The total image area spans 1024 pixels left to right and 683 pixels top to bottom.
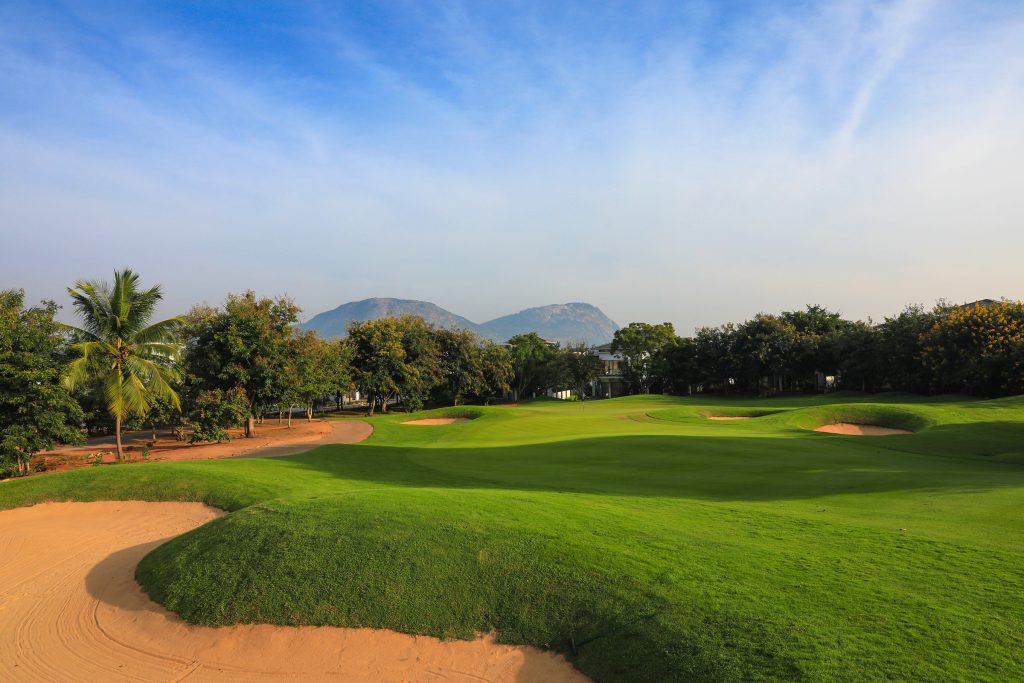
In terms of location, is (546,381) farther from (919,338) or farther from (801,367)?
(919,338)

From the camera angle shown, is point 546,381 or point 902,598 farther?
point 546,381

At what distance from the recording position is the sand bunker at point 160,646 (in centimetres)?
737

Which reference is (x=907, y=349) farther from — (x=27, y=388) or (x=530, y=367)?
(x=27, y=388)

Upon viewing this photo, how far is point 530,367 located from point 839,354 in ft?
125

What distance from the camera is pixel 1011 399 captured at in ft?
118

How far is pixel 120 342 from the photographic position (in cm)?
3041

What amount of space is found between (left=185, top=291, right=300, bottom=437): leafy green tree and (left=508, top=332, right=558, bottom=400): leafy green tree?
46.5m

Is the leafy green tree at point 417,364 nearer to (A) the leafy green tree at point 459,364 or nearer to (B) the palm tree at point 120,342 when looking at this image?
(A) the leafy green tree at point 459,364

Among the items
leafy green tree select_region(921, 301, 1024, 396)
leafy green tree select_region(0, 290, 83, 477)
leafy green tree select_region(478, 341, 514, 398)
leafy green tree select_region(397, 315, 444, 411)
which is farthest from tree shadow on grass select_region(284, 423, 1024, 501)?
leafy green tree select_region(478, 341, 514, 398)

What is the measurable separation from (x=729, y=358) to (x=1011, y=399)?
33.4m

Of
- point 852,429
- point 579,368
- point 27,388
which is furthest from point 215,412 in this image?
point 579,368

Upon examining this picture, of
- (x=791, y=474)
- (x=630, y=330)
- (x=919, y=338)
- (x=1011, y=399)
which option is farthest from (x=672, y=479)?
(x=630, y=330)

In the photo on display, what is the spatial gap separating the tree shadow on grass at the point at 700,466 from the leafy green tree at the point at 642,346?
173 ft

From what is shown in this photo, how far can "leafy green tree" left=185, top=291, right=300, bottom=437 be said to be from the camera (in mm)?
35156
